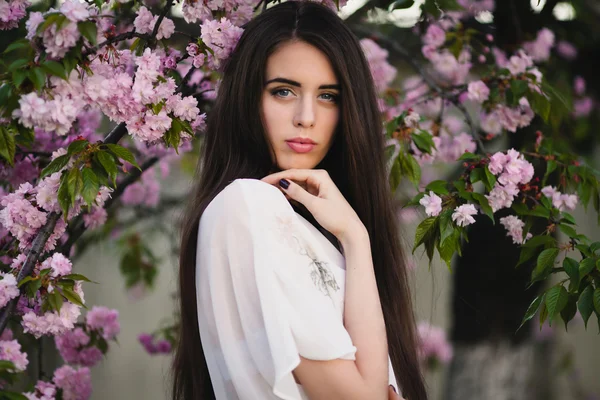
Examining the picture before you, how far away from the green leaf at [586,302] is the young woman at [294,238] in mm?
388

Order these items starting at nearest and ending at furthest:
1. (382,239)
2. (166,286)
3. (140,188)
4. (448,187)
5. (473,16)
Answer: (382,239)
(448,187)
(473,16)
(140,188)
(166,286)

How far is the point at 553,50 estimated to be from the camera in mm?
3541

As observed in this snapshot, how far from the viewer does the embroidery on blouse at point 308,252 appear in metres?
1.43

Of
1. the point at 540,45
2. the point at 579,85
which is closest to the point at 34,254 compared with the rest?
the point at 540,45

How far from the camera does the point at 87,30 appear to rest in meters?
1.37

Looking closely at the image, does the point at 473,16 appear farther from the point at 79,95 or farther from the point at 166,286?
the point at 166,286

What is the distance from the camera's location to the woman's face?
1.61 metres

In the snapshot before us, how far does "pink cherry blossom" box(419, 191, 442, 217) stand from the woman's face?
1.05ft

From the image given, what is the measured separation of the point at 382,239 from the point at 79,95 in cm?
76

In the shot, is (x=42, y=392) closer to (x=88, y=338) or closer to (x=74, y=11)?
(x=88, y=338)

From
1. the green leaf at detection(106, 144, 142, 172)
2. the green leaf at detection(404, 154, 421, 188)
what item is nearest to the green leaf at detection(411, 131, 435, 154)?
the green leaf at detection(404, 154, 421, 188)

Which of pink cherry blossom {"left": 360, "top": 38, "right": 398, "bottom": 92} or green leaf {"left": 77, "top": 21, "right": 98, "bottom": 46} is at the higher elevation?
pink cherry blossom {"left": 360, "top": 38, "right": 398, "bottom": 92}

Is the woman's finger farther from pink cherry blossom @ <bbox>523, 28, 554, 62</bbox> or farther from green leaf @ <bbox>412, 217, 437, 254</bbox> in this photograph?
pink cherry blossom @ <bbox>523, 28, 554, 62</bbox>

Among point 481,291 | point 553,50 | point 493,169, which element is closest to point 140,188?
point 481,291
